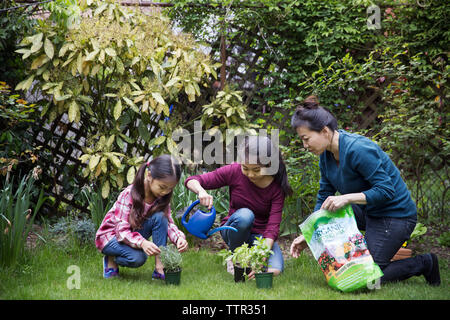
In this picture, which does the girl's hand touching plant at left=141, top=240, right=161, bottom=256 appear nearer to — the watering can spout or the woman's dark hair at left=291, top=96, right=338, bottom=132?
the watering can spout

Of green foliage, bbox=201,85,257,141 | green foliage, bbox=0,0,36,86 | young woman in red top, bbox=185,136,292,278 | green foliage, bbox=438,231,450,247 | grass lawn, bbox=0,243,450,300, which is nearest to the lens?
grass lawn, bbox=0,243,450,300

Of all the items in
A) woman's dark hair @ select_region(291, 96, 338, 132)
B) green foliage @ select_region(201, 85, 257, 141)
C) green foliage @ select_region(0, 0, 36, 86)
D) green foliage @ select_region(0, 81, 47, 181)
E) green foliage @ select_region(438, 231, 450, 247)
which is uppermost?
green foliage @ select_region(0, 0, 36, 86)

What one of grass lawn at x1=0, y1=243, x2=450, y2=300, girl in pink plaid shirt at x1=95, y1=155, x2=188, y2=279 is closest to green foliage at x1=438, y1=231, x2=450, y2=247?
grass lawn at x1=0, y1=243, x2=450, y2=300

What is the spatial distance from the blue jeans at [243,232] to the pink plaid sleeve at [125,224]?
58cm

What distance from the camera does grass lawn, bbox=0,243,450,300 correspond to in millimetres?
2240

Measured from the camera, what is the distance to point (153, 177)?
2.49 metres

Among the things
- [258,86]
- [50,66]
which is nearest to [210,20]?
[258,86]

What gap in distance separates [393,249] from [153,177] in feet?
4.74

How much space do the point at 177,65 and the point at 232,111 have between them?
65cm

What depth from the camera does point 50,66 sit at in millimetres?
3682

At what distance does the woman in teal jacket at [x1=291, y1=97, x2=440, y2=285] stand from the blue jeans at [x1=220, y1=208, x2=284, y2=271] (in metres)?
0.28

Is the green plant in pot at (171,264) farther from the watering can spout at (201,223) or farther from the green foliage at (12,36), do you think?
the green foliage at (12,36)

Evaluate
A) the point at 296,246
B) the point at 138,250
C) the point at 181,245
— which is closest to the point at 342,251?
the point at 296,246

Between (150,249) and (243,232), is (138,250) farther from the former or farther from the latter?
(243,232)
